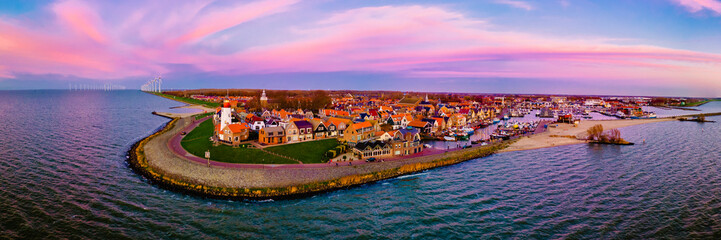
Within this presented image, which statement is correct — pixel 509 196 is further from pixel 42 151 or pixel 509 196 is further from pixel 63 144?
pixel 63 144

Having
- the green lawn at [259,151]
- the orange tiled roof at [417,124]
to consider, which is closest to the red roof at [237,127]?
the green lawn at [259,151]

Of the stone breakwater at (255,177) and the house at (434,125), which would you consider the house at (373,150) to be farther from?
the house at (434,125)

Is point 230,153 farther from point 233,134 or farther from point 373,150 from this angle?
point 373,150

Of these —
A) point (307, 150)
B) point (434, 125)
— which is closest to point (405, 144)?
point (307, 150)

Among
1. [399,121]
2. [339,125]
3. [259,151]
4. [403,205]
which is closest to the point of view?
[403,205]

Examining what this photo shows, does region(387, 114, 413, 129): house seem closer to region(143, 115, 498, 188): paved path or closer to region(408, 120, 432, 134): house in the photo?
region(408, 120, 432, 134): house

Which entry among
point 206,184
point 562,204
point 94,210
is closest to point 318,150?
point 206,184
